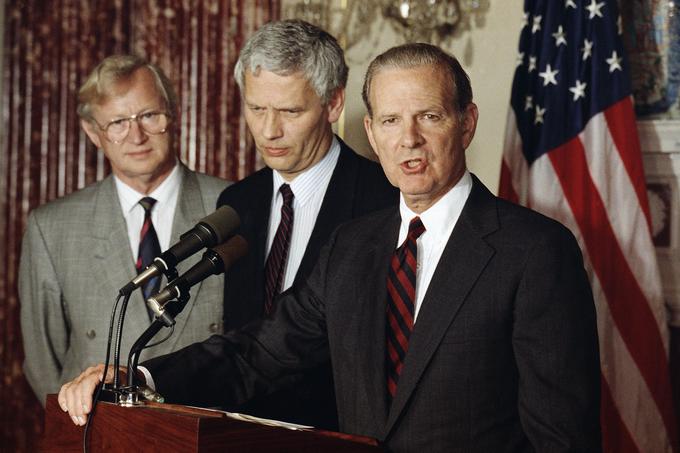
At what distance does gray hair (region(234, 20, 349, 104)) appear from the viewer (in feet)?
10.2

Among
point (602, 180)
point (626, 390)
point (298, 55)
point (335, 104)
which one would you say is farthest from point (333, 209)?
point (626, 390)

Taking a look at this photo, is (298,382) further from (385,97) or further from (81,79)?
(81,79)

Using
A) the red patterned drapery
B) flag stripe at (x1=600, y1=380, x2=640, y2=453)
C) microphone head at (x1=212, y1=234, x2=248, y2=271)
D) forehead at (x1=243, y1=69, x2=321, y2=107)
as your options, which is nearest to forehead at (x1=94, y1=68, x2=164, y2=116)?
forehead at (x1=243, y1=69, x2=321, y2=107)

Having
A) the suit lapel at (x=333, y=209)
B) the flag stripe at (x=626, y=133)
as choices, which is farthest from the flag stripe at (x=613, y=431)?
the suit lapel at (x=333, y=209)

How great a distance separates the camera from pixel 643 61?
4.00 metres

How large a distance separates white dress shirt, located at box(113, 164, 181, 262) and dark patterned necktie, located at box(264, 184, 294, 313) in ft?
1.97

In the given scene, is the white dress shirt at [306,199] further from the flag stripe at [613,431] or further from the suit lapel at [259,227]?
the flag stripe at [613,431]

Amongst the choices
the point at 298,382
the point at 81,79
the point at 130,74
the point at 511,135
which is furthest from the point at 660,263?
the point at 81,79

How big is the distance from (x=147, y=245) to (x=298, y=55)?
3.14 feet

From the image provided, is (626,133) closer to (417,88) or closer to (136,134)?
(417,88)

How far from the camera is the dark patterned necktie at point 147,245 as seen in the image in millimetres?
3568

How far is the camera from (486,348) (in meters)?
2.22

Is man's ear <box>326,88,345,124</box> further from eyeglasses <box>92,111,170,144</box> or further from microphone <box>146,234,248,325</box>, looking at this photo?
microphone <box>146,234,248,325</box>

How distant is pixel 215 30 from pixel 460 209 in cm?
290
